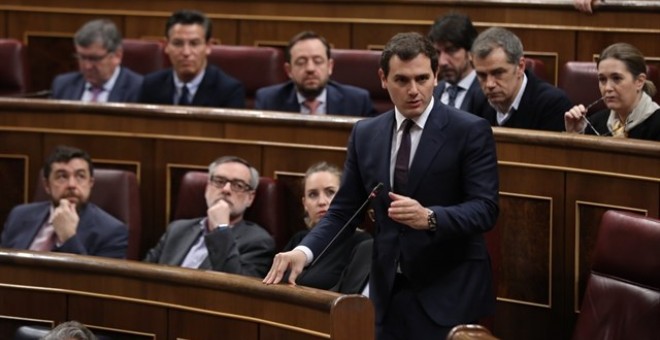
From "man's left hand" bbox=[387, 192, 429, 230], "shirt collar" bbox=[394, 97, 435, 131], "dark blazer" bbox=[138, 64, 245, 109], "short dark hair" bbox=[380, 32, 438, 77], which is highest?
"short dark hair" bbox=[380, 32, 438, 77]

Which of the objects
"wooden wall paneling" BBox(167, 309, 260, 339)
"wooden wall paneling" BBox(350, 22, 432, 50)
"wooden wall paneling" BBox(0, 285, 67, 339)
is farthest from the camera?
"wooden wall paneling" BBox(350, 22, 432, 50)

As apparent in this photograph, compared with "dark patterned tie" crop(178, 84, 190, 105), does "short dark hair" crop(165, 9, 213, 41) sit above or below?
above

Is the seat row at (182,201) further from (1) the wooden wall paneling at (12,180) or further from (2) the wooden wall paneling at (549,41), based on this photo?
(2) the wooden wall paneling at (549,41)

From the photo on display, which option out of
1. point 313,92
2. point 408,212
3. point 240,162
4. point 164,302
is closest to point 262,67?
point 313,92

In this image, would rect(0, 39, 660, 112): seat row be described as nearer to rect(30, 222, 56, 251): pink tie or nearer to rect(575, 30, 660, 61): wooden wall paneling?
rect(575, 30, 660, 61): wooden wall paneling

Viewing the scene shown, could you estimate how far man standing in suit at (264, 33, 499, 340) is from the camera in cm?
127

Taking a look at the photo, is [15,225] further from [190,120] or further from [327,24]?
[327,24]

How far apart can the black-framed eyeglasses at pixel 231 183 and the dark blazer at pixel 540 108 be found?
0.38 metres

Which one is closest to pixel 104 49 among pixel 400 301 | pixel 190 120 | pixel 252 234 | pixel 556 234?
A: pixel 190 120

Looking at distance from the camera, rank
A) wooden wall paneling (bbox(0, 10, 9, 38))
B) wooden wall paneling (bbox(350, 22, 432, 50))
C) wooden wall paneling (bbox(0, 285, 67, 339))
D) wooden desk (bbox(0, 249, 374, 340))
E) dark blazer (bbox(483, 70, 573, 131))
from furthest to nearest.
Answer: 1. wooden wall paneling (bbox(0, 10, 9, 38))
2. wooden wall paneling (bbox(350, 22, 432, 50))
3. dark blazer (bbox(483, 70, 573, 131))
4. wooden wall paneling (bbox(0, 285, 67, 339))
5. wooden desk (bbox(0, 249, 374, 340))

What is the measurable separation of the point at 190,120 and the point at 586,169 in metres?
0.64

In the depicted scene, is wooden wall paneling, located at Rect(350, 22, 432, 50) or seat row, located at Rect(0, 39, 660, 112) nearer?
seat row, located at Rect(0, 39, 660, 112)

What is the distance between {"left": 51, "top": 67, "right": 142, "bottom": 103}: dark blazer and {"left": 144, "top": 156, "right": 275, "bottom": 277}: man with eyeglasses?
1.67 ft

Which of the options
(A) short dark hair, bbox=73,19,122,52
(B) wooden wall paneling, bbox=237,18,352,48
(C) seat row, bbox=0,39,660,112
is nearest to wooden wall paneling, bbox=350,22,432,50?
(B) wooden wall paneling, bbox=237,18,352,48
